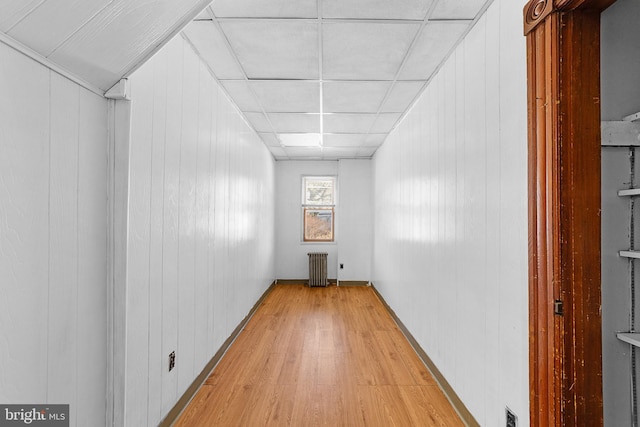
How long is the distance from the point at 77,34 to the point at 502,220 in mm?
2059

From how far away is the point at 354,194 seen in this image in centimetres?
701

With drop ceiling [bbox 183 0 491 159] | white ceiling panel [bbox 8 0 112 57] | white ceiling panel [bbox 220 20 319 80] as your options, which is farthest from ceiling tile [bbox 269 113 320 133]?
white ceiling panel [bbox 8 0 112 57]

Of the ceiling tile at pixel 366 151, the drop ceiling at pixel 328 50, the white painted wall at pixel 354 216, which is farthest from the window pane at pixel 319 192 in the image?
the drop ceiling at pixel 328 50

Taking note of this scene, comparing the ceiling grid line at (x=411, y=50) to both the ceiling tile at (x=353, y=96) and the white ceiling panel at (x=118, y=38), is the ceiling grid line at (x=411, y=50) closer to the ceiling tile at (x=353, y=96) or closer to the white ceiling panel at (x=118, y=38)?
the ceiling tile at (x=353, y=96)

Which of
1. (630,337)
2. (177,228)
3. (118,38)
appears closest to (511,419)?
(630,337)

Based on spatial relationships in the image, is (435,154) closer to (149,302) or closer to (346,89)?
(346,89)

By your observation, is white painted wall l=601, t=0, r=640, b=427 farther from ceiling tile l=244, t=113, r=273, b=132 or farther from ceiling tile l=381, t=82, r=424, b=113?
ceiling tile l=244, t=113, r=273, b=132

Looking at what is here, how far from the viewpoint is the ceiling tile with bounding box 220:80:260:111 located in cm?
311

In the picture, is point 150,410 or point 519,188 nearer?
point 519,188

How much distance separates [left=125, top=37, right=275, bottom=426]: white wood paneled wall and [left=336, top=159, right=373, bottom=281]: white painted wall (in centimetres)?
344

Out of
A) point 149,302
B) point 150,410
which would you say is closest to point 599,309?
point 149,302

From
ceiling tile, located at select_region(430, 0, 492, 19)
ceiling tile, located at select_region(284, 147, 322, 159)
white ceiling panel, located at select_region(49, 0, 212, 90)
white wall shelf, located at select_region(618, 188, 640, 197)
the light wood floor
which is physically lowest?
the light wood floor

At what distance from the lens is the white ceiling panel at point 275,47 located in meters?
2.21

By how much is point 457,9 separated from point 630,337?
189 centimetres
